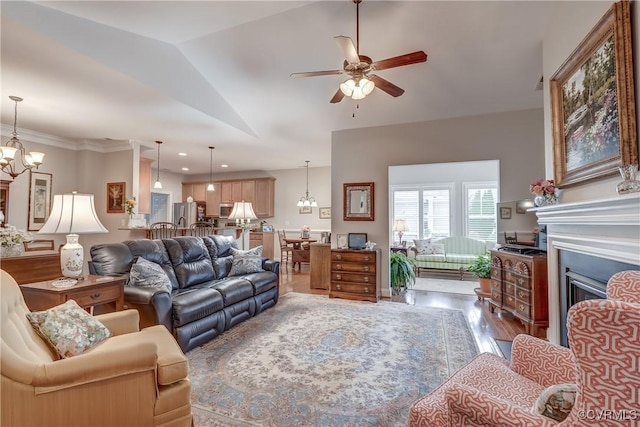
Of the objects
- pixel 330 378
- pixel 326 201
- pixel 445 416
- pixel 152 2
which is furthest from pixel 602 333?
pixel 326 201

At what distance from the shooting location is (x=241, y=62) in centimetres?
368

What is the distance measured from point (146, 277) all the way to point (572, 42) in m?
4.13

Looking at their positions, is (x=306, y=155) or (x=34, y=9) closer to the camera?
(x=34, y=9)

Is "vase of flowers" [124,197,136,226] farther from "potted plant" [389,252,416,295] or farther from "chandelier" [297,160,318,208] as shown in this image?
"potted plant" [389,252,416,295]

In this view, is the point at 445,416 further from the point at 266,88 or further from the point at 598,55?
the point at 266,88

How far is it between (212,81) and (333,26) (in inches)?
74.6

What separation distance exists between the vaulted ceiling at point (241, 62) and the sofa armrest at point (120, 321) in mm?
2307

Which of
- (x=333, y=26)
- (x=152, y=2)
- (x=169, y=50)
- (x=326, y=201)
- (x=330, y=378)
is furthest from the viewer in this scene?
(x=326, y=201)

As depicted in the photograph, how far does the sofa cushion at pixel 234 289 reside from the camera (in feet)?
10.6

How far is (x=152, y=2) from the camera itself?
8.45ft

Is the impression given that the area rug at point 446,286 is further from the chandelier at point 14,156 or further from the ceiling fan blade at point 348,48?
the chandelier at point 14,156

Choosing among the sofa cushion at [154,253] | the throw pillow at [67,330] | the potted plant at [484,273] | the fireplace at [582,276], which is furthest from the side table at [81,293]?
the potted plant at [484,273]

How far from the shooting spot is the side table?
2129mm

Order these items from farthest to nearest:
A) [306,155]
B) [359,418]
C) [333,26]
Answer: [306,155] < [333,26] < [359,418]
